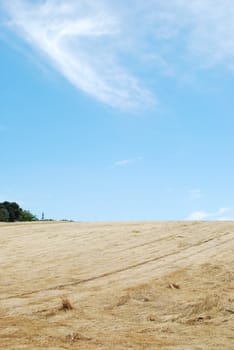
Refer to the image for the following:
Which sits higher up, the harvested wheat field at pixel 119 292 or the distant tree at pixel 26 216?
the distant tree at pixel 26 216

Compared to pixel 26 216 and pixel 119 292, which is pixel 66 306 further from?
pixel 26 216

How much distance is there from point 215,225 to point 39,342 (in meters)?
23.2

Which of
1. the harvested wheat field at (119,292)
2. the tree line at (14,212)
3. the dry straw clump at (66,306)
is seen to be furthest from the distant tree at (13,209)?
the dry straw clump at (66,306)

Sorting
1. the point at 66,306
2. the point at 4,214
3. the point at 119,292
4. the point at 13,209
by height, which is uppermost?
the point at 13,209

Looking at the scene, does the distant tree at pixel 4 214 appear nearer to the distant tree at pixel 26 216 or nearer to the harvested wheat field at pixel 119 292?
the distant tree at pixel 26 216

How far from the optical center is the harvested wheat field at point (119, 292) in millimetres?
11164

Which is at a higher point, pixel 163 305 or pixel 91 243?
pixel 91 243

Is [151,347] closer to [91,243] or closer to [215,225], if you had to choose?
[91,243]

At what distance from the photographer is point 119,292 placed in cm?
1577

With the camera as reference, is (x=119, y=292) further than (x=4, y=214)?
No

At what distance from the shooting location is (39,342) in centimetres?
1065

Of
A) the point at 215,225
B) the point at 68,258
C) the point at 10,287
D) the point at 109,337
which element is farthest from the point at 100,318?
the point at 215,225

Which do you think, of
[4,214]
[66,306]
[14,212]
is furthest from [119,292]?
[14,212]

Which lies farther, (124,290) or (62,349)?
(124,290)
